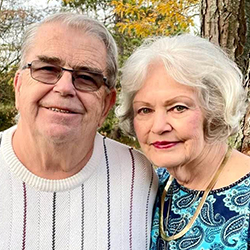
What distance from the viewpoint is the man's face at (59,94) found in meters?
1.70

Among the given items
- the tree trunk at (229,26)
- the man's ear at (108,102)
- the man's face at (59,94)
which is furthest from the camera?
the tree trunk at (229,26)

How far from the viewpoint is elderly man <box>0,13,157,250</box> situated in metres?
1.71

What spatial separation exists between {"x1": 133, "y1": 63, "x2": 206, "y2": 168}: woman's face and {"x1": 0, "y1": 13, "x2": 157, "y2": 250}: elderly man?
235 millimetres

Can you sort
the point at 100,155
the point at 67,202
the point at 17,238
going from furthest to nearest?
the point at 100,155 → the point at 67,202 → the point at 17,238

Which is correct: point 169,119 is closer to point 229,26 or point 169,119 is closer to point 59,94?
point 59,94

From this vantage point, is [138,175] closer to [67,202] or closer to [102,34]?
[67,202]

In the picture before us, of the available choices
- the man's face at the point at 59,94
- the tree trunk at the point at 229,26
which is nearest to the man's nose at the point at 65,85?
the man's face at the point at 59,94

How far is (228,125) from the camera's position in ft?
5.99

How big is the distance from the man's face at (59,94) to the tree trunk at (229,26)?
132 centimetres

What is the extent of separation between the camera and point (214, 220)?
5.48ft

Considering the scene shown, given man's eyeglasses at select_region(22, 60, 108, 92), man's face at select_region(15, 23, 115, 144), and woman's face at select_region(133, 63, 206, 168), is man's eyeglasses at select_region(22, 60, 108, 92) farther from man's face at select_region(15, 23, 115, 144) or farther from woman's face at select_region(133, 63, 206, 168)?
woman's face at select_region(133, 63, 206, 168)

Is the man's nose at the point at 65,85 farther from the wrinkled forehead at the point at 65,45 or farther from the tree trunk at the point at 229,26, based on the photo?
the tree trunk at the point at 229,26

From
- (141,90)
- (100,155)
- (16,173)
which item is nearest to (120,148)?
(100,155)

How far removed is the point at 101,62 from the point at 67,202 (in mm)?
687
